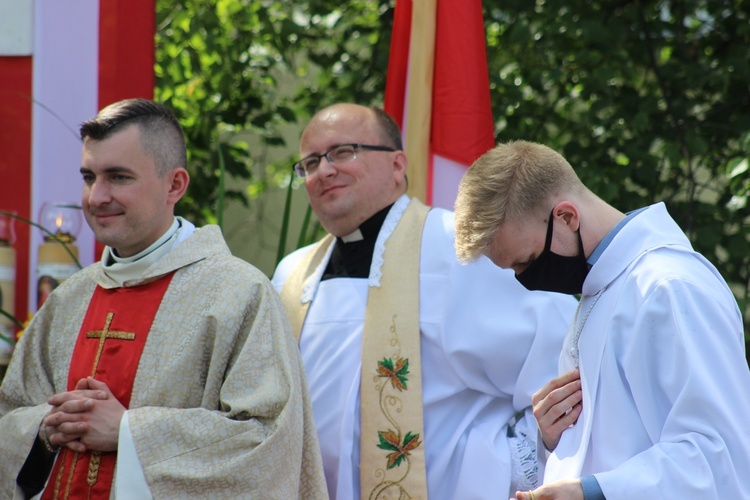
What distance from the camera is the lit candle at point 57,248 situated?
13.1 feet

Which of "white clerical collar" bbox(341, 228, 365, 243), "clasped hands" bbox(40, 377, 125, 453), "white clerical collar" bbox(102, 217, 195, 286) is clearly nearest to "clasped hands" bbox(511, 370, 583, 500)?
"clasped hands" bbox(40, 377, 125, 453)

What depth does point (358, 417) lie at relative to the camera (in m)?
3.58

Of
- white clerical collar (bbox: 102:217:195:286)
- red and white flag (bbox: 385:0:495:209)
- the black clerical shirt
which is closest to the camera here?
white clerical collar (bbox: 102:217:195:286)

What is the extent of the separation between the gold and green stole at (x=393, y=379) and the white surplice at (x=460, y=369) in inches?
1.6

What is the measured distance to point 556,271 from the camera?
246 cm

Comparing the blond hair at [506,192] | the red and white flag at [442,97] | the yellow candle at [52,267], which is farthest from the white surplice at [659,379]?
the yellow candle at [52,267]

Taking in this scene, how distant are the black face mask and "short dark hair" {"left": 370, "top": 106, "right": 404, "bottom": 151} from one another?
1.61 m

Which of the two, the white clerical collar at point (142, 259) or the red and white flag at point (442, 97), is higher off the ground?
the red and white flag at point (442, 97)

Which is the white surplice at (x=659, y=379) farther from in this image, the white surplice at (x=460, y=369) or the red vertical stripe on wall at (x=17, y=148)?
the red vertical stripe on wall at (x=17, y=148)

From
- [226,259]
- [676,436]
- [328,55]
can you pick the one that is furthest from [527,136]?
[676,436]

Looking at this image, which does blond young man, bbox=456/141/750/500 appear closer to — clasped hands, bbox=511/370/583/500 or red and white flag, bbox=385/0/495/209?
clasped hands, bbox=511/370/583/500

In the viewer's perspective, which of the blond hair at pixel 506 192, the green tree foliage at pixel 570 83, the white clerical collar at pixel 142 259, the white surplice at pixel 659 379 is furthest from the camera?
the green tree foliage at pixel 570 83

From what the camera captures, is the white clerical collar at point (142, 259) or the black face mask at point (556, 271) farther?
the white clerical collar at point (142, 259)

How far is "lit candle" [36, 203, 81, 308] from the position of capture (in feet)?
13.1
